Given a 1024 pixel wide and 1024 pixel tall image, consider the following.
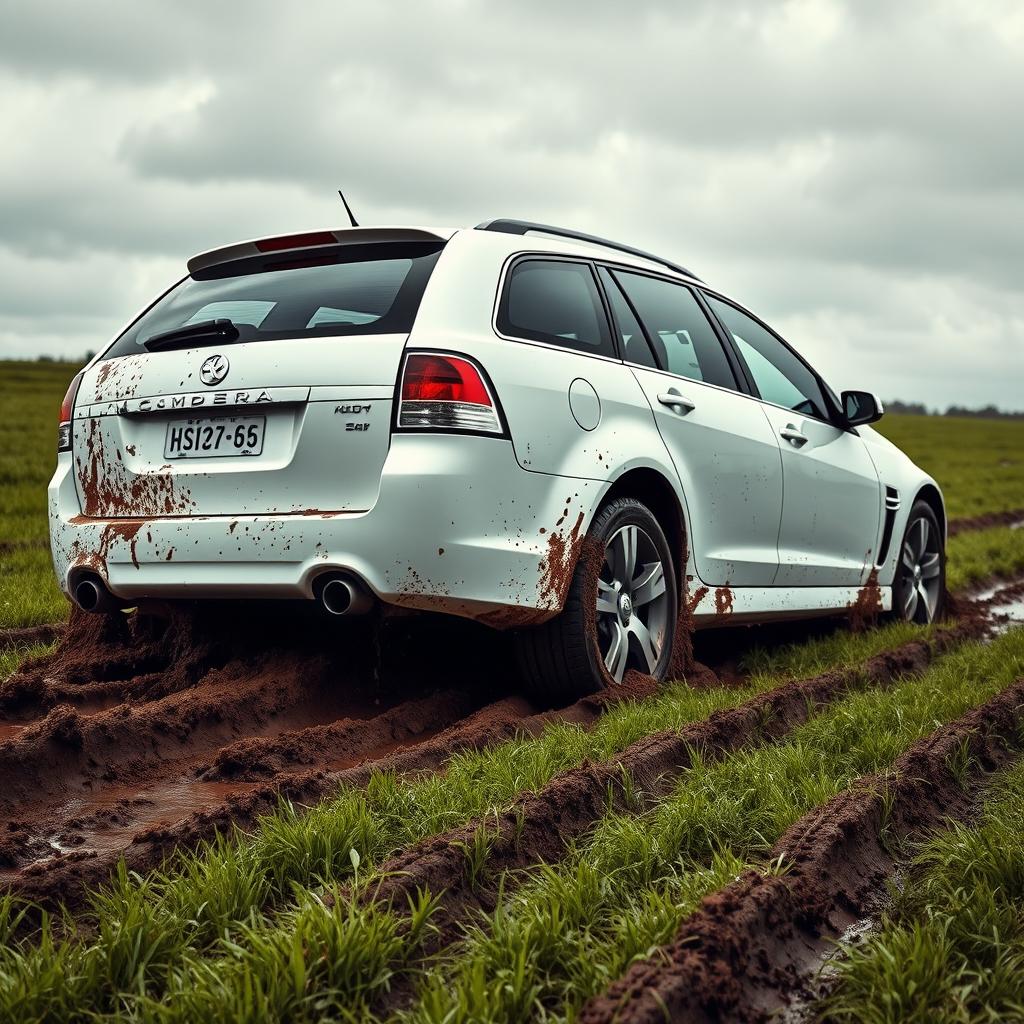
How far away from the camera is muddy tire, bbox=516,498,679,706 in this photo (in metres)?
4.53

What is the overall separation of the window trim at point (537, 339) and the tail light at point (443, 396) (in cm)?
30

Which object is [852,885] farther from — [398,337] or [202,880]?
[398,337]

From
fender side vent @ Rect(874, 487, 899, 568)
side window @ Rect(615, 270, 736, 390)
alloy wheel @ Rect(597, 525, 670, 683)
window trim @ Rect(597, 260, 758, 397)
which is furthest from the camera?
fender side vent @ Rect(874, 487, 899, 568)

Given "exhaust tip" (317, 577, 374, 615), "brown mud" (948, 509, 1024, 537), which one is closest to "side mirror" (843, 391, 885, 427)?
"exhaust tip" (317, 577, 374, 615)

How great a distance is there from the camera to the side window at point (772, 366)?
20.4ft

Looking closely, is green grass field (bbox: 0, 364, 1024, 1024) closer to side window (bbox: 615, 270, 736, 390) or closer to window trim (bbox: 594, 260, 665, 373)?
window trim (bbox: 594, 260, 665, 373)

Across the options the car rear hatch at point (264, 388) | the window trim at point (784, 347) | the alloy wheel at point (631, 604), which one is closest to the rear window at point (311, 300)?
the car rear hatch at point (264, 388)

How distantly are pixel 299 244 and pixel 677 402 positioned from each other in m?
1.68

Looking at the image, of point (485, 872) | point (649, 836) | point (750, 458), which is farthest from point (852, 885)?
point (750, 458)

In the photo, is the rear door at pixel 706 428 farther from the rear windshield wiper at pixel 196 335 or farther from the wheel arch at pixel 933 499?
the wheel arch at pixel 933 499

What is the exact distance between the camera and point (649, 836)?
3023mm

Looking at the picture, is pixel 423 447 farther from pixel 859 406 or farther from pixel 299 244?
pixel 859 406

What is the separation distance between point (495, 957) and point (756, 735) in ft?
6.97

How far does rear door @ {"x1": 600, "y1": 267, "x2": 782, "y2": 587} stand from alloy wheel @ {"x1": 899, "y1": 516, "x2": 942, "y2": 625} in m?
1.96
